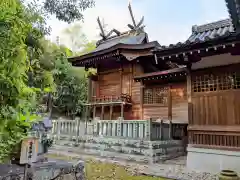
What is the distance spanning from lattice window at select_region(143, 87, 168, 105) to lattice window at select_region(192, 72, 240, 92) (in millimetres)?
4444

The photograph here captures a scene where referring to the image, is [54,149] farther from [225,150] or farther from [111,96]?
[225,150]

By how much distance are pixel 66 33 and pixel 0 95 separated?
3596 centimetres

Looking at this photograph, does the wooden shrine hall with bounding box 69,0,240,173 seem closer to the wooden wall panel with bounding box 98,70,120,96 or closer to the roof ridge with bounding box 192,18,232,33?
the roof ridge with bounding box 192,18,232,33

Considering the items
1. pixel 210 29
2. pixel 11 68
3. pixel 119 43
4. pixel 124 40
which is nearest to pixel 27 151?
pixel 11 68

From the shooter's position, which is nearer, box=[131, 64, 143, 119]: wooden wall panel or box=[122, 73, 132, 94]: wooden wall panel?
box=[131, 64, 143, 119]: wooden wall panel

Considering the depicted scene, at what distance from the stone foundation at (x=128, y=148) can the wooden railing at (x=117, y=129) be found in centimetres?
20

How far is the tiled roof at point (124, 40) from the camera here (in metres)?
15.2

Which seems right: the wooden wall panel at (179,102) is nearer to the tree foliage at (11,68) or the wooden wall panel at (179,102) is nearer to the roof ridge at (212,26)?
the roof ridge at (212,26)

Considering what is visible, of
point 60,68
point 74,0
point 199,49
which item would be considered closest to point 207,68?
point 199,49

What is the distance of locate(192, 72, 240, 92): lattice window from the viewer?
6195mm

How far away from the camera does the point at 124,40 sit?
52.6ft

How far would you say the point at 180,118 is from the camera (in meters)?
10.8

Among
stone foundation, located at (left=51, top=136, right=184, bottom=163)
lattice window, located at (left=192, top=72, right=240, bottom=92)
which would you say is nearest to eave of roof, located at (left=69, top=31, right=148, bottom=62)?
stone foundation, located at (left=51, top=136, right=184, bottom=163)

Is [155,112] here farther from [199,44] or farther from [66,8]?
[66,8]
